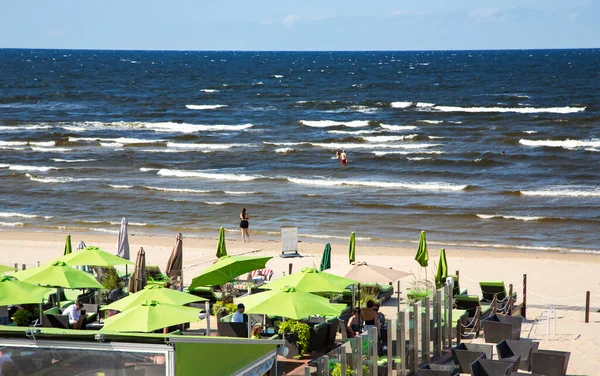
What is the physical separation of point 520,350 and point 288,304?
12.6 feet

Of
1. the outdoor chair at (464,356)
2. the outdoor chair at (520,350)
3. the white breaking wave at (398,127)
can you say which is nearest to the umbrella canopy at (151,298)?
the outdoor chair at (464,356)

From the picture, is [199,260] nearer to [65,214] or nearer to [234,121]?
[65,214]

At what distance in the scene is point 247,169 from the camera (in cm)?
4450

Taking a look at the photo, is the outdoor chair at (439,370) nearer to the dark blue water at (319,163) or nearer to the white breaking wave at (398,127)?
the dark blue water at (319,163)

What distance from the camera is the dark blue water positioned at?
104 ft

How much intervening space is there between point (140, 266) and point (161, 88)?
280ft

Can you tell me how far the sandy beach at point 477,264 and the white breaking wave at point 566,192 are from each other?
34.5 ft

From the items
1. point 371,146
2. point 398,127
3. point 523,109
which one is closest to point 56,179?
point 371,146

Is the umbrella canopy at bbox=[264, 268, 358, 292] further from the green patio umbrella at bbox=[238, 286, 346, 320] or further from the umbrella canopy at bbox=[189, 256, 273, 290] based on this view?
the umbrella canopy at bbox=[189, 256, 273, 290]

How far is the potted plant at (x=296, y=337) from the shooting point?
1367cm

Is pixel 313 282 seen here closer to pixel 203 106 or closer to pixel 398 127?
pixel 398 127

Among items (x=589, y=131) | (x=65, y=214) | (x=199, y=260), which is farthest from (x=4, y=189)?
(x=589, y=131)

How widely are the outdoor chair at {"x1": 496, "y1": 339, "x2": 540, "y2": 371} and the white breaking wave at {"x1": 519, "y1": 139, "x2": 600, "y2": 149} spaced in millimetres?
37024

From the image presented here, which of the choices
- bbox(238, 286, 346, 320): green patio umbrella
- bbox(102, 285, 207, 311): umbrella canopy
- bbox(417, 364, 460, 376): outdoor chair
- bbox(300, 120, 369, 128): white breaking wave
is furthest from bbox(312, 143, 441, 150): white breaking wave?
bbox(417, 364, 460, 376): outdoor chair
